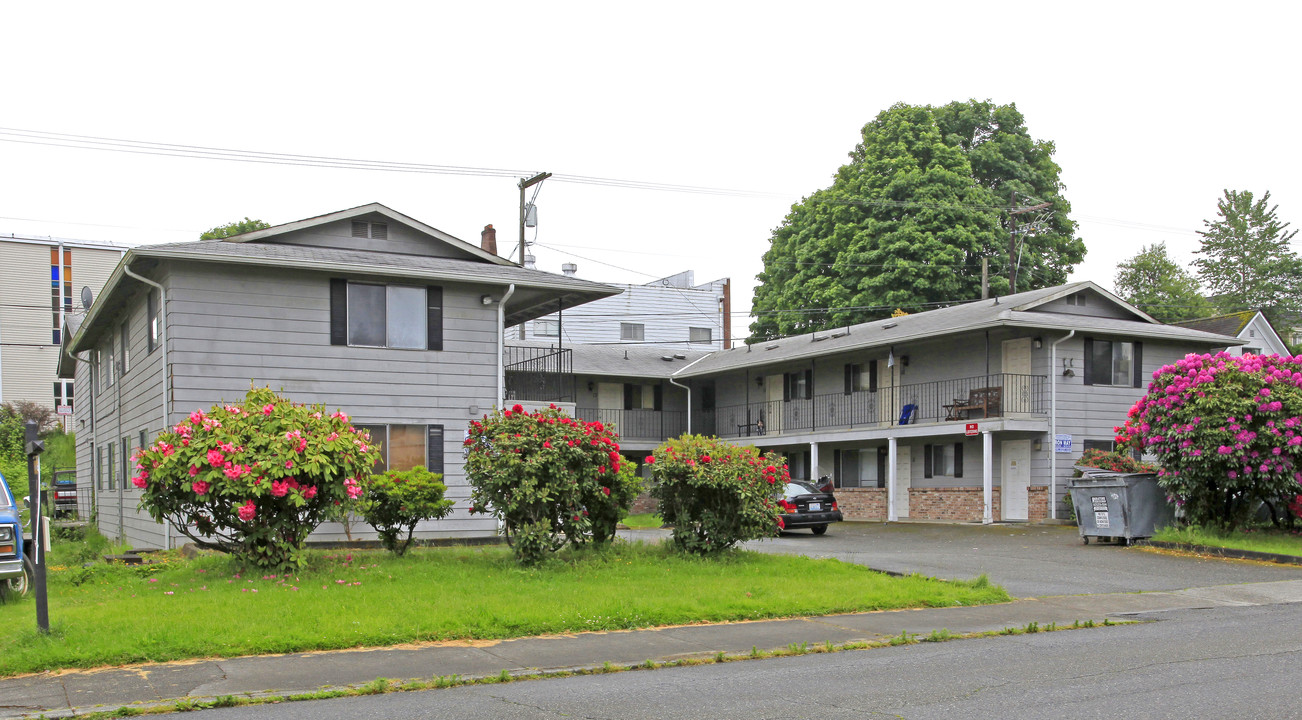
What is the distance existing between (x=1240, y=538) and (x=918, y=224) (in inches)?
992

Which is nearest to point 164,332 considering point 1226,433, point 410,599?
point 410,599

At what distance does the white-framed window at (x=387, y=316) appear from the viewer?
19.2 meters

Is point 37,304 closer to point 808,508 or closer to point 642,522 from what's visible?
point 642,522

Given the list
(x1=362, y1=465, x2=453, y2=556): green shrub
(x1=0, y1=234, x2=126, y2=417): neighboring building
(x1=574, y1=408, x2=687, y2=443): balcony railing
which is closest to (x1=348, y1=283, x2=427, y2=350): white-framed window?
(x1=362, y1=465, x2=453, y2=556): green shrub

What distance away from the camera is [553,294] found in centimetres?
2117

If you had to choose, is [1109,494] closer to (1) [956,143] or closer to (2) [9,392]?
(1) [956,143]

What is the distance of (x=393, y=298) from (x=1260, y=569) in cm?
1509

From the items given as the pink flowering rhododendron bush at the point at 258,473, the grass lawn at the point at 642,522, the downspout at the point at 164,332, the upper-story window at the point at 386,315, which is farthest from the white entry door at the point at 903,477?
the pink flowering rhododendron bush at the point at 258,473

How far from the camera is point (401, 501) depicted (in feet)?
51.0

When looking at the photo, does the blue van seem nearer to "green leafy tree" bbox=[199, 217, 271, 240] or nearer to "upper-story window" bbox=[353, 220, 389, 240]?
"upper-story window" bbox=[353, 220, 389, 240]

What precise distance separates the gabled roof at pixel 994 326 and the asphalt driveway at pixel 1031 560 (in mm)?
5166

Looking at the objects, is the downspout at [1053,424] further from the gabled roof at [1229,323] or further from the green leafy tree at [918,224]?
the green leafy tree at [918,224]

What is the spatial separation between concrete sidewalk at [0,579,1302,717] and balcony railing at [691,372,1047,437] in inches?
549

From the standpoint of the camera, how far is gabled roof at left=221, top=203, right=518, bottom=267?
19.7 m
